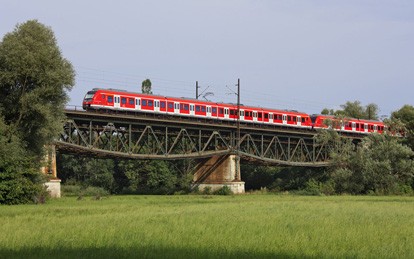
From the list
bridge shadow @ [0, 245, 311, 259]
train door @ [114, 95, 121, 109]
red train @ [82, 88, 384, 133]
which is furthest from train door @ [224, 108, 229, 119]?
bridge shadow @ [0, 245, 311, 259]

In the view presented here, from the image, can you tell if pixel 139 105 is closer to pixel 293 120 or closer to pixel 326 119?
pixel 293 120

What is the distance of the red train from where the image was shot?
228 feet

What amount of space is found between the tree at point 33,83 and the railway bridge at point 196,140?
14487mm

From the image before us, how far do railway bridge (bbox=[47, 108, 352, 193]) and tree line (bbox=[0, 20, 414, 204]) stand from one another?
4.91 m

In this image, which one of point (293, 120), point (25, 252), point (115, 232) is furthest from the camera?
point (293, 120)

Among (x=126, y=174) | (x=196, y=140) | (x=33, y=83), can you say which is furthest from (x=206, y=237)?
(x=126, y=174)

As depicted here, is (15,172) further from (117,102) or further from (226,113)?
(226,113)

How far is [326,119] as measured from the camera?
312ft

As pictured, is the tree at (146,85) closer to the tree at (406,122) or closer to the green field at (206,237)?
the tree at (406,122)

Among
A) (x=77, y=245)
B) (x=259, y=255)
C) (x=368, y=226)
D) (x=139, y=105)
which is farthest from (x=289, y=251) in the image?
(x=139, y=105)

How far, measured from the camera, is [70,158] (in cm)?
11462

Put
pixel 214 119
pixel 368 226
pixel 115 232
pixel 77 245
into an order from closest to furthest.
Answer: pixel 77 245 → pixel 115 232 → pixel 368 226 → pixel 214 119

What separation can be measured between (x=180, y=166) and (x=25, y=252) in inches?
3820

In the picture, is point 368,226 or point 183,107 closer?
point 368,226
